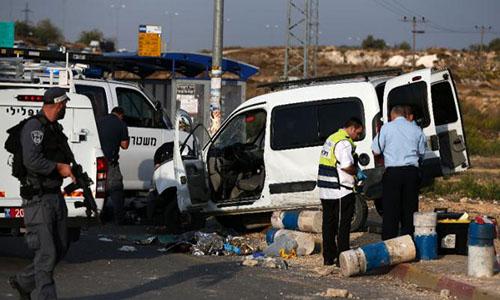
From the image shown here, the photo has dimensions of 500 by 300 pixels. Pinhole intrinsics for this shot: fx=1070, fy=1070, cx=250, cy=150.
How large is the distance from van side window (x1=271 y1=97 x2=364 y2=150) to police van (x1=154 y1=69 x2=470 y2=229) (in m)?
0.01

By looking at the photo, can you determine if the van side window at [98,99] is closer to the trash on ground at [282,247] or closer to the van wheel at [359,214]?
the van wheel at [359,214]

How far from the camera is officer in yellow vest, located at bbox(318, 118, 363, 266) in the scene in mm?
12758

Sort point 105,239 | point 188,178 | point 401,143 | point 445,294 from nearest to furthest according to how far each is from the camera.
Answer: point 445,294
point 401,143
point 105,239
point 188,178

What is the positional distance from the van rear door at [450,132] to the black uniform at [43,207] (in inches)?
304

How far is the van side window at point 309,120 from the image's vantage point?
15289mm

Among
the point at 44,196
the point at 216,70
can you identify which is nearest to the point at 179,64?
the point at 216,70

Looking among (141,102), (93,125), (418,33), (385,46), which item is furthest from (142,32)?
(385,46)

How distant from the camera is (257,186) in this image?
1606cm

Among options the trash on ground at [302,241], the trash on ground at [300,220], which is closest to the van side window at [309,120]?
the trash on ground at [300,220]

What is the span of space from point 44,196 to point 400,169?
544 cm

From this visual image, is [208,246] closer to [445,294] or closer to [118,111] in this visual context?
[118,111]

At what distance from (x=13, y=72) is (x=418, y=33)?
94942mm

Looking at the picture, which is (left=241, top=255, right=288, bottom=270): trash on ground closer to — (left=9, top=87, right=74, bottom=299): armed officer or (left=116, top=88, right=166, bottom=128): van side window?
(left=9, top=87, right=74, bottom=299): armed officer

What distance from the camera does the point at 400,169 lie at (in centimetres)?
1323
